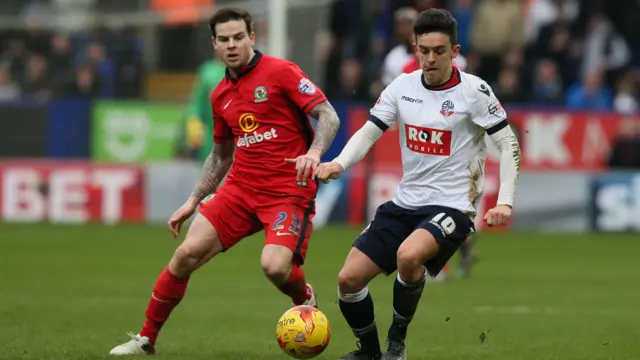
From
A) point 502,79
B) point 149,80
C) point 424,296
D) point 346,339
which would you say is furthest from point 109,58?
point 346,339

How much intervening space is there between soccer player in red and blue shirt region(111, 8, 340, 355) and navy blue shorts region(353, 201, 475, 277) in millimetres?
714

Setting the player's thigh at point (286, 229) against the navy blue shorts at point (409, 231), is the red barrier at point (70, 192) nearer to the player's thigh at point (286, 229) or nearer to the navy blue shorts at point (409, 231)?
the player's thigh at point (286, 229)

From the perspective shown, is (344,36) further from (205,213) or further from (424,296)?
(205,213)

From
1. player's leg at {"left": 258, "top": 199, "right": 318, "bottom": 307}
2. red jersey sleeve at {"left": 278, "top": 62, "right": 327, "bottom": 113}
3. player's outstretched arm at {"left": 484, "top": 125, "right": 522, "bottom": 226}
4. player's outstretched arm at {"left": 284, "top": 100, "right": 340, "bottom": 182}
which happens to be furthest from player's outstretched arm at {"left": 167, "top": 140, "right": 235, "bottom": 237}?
player's outstretched arm at {"left": 484, "top": 125, "right": 522, "bottom": 226}

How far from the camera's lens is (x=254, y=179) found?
8352mm

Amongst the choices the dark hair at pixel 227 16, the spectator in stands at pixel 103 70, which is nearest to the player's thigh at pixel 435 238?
the dark hair at pixel 227 16

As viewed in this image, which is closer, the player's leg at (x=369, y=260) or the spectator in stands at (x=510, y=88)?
the player's leg at (x=369, y=260)

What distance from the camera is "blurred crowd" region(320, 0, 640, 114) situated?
2077 cm

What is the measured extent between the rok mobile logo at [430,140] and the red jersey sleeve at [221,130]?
4.80 feet

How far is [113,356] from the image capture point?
26.2ft

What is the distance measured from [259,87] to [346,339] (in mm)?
2062

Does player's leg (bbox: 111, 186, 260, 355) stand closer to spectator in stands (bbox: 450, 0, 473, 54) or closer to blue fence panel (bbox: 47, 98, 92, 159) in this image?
blue fence panel (bbox: 47, 98, 92, 159)

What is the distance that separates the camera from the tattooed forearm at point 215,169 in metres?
8.61

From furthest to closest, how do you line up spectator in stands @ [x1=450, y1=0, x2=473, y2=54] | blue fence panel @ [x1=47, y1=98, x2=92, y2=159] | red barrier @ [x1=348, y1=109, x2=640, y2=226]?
1. spectator in stands @ [x1=450, y1=0, x2=473, y2=54]
2. blue fence panel @ [x1=47, y1=98, x2=92, y2=159]
3. red barrier @ [x1=348, y1=109, x2=640, y2=226]
